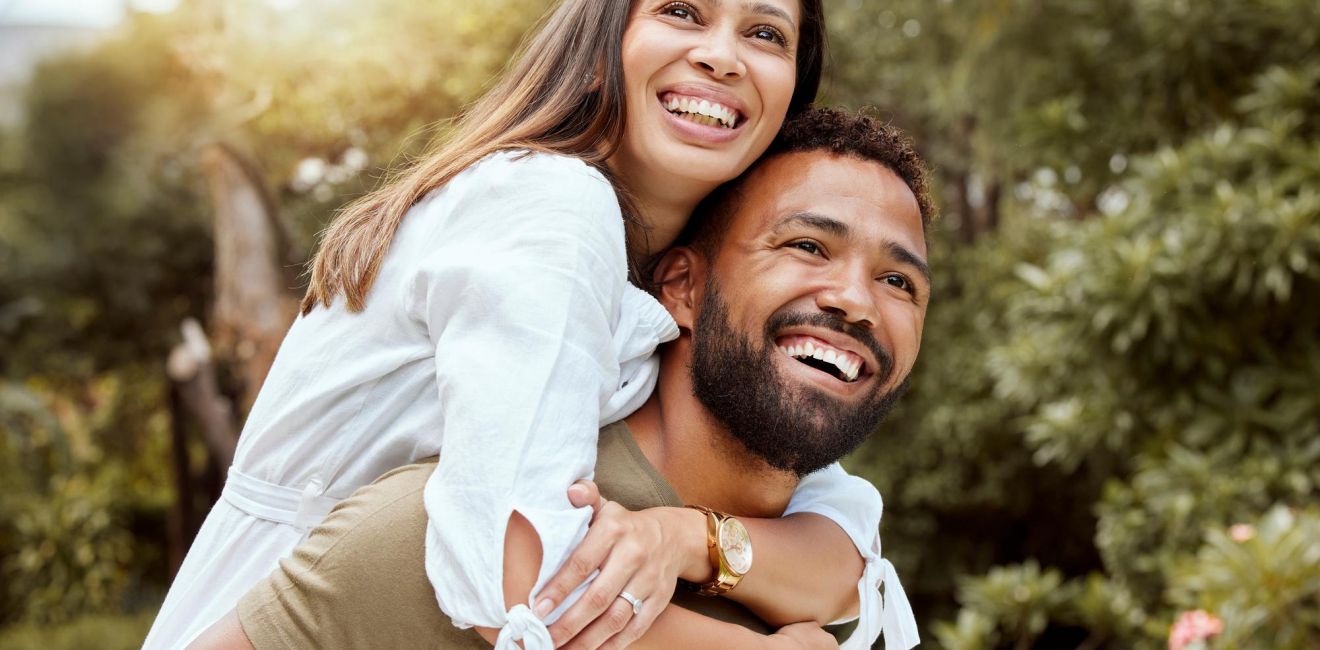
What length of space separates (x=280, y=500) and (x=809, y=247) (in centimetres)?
98

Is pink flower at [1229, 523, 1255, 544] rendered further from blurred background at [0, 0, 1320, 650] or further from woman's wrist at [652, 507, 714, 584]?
woman's wrist at [652, 507, 714, 584]

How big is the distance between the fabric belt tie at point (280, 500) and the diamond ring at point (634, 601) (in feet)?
1.86

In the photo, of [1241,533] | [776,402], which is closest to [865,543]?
[776,402]

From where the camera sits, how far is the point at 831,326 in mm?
2043

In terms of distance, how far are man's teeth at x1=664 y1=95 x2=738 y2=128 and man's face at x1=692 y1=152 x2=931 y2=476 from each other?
0.18 m

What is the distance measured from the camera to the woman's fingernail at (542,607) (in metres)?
1.52

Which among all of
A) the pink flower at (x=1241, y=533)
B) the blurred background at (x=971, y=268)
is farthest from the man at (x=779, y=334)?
the pink flower at (x=1241, y=533)

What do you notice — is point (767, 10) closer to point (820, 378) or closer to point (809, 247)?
point (809, 247)

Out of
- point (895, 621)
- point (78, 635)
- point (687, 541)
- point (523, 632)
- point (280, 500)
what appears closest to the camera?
point (523, 632)

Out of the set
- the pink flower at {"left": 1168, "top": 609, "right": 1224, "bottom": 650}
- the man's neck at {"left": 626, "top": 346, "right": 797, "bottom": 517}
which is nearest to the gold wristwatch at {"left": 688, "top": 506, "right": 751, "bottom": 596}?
the man's neck at {"left": 626, "top": 346, "right": 797, "bottom": 517}

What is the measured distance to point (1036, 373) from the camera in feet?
23.4

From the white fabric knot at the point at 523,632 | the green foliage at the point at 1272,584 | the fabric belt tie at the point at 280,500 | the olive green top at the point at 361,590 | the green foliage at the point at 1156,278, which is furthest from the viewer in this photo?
the green foliage at the point at 1156,278

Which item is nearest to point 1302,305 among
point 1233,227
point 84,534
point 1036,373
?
point 1233,227

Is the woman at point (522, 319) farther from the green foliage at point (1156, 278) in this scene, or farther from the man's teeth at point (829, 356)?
the green foliage at point (1156, 278)
